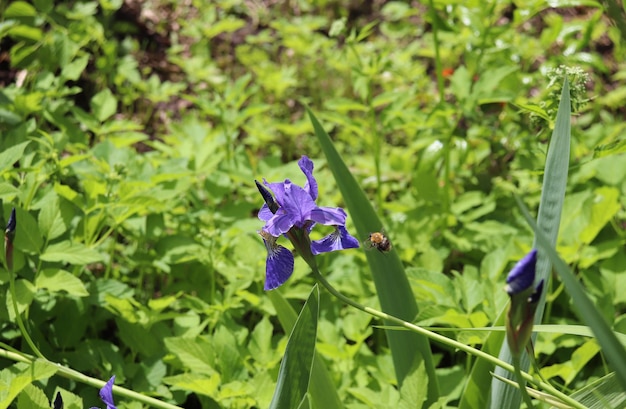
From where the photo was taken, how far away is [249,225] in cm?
190

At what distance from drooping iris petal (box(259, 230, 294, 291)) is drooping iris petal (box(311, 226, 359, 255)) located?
48mm

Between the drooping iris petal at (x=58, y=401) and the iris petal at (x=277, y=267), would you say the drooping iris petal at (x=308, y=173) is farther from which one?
the drooping iris petal at (x=58, y=401)

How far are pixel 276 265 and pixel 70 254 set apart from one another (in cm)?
66

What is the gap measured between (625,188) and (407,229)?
26.6 inches

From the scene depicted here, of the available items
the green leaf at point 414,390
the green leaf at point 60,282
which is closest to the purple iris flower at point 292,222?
the green leaf at point 414,390

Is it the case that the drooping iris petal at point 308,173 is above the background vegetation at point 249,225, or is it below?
above

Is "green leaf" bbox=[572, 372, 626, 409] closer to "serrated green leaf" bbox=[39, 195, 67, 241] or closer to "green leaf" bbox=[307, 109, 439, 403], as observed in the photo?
"green leaf" bbox=[307, 109, 439, 403]

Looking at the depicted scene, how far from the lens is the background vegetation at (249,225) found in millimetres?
1507

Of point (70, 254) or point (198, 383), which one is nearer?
point (198, 383)

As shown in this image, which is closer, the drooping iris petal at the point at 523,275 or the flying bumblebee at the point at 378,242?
the drooping iris petal at the point at 523,275

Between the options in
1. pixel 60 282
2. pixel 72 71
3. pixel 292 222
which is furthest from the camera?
pixel 72 71

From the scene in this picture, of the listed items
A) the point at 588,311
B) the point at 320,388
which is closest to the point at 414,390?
the point at 320,388

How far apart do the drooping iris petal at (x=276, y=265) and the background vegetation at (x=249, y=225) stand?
0.40 m

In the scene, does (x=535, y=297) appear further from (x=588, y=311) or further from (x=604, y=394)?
(x=604, y=394)
